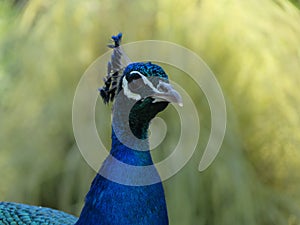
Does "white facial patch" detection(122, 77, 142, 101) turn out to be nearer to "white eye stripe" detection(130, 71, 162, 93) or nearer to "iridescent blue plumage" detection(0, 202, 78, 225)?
"white eye stripe" detection(130, 71, 162, 93)

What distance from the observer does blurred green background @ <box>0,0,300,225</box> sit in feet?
5.74

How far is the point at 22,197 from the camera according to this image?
179 cm

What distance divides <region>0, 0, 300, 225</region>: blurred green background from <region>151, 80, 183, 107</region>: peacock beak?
73 centimetres

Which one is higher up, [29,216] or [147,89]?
[147,89]

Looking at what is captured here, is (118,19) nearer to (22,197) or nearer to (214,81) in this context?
(214,81)

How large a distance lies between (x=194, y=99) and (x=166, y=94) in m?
0.84

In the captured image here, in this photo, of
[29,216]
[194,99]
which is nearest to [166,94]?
[29,216]

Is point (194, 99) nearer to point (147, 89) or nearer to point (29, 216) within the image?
point (29, 216)

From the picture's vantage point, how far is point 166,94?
103 centimetres

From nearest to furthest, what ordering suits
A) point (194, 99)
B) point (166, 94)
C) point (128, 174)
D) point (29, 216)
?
point (166, 94), point (128, 174), point (29, 216), point (194, 99)

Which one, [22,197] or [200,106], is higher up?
[200,106]

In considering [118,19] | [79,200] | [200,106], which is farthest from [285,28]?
[79,200]

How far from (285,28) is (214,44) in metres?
0.24

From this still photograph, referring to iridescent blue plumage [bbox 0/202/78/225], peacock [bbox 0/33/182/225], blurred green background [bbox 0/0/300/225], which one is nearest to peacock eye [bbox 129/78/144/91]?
peacock [bbox 0/33/182/225]
